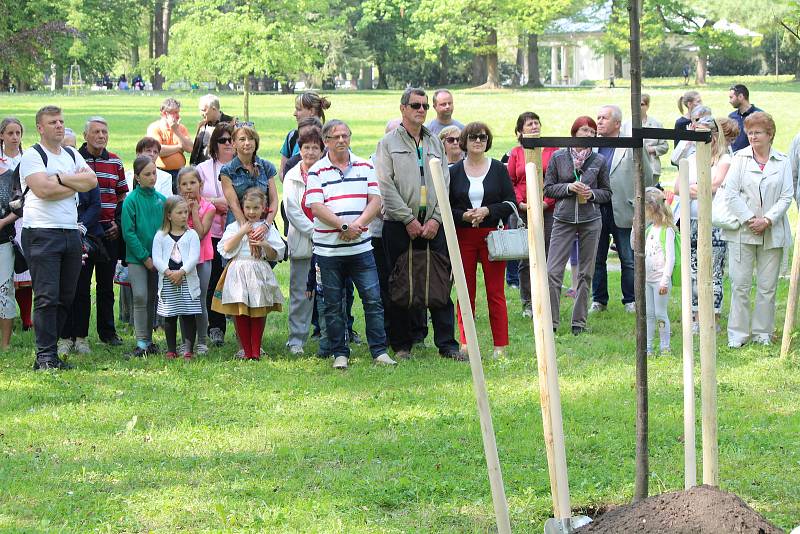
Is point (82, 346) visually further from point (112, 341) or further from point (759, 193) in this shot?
point (759, 193)

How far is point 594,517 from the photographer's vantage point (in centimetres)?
589

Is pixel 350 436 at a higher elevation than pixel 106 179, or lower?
lower

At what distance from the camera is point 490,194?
32.3 feet

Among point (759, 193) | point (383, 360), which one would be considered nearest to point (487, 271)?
point (383, 360)

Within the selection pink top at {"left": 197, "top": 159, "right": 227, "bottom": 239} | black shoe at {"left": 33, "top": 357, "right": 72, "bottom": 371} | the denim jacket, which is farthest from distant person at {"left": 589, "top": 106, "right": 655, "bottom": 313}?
black shoe at {"left": 33, "top": 357, "right": 72, "bottom": 371}

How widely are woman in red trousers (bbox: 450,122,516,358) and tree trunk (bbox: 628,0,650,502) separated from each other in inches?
173

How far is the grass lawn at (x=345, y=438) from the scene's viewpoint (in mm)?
6117

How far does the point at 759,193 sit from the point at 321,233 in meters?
3.86

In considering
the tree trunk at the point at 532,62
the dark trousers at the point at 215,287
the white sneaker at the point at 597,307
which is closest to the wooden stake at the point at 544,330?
the dark trousers at the point at 215,287

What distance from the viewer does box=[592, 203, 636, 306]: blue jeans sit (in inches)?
470

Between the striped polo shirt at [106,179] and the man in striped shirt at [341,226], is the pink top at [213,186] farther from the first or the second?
the man in striped shirt at [341,226]

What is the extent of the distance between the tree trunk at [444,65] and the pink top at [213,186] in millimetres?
66879

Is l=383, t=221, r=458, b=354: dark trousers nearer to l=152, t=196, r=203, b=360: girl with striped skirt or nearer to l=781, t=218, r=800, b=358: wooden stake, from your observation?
l=152, t=196, r=203, b=360: girl with striped skirt

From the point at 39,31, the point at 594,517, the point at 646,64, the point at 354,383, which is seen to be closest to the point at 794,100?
the point at 39,31
